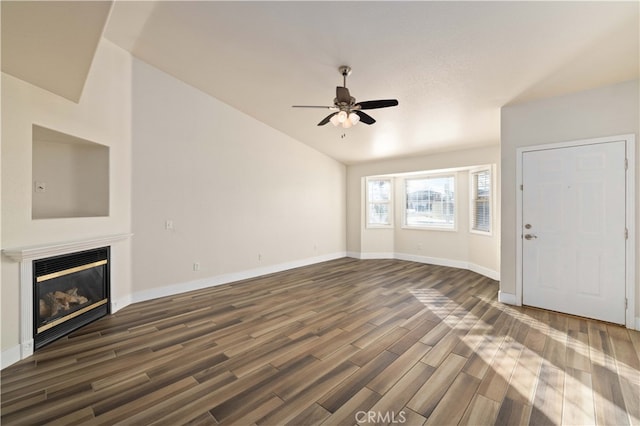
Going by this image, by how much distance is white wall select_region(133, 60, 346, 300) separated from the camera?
13.3 feet

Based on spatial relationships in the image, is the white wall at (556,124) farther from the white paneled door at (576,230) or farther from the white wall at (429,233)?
the white wall at (429,233)

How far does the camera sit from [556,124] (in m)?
3.51

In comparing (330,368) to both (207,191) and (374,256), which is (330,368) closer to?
(207,191)

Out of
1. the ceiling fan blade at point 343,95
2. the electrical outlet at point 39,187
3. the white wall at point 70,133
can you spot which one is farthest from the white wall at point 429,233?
the electrical outlet at point 39,187

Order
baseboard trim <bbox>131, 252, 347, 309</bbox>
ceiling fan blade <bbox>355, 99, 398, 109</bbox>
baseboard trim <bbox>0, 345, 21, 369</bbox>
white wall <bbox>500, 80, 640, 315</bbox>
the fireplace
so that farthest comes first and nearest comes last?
baseboard trim <bbox>131, 252, 347, 309</bbox> → white wall <bbox>500, 80, 640, 315</bbox> → ceiling fan blade <bbox>355, 99, 398, 109</bbox> → the fireplace → baseboard trim <bbox>0, 345, 21, 369</bbox>

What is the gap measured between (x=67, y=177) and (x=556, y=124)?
6.22 metres

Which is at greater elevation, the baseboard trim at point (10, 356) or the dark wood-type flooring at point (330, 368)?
the baseboard trim at point (10, 356)

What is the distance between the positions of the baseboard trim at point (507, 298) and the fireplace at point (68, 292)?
5346 mm

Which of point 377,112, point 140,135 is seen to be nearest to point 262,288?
point 140,135

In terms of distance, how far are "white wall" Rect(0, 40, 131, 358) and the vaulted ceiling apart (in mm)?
330

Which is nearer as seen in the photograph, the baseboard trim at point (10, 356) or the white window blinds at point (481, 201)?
the baseboard trim at point (10, 356)

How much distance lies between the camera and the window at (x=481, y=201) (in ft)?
18.5

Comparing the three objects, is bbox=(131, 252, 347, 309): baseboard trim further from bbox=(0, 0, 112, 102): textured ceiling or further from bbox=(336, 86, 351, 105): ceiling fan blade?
bbox=(336, 86, 351, 105): ceiling fan blade

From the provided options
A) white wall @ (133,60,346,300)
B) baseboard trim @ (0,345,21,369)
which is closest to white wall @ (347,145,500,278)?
white wall @ (133,60,346,300)
